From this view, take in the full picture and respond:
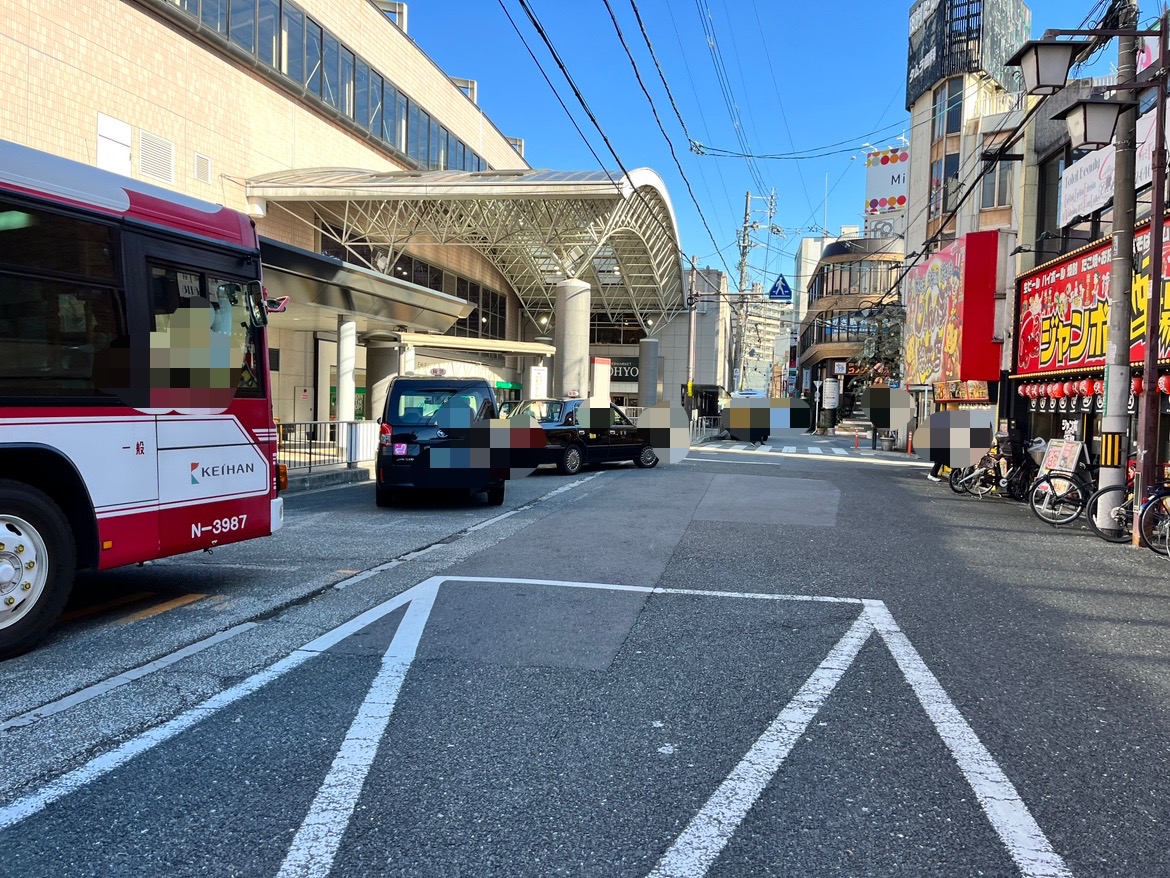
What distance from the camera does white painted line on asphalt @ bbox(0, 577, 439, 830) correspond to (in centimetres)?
322

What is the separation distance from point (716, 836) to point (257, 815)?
5.69 ft

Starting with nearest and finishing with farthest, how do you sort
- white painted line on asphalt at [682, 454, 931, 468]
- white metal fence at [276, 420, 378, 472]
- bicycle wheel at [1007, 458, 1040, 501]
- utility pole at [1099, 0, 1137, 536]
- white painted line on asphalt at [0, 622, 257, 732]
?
white painted line on asphalt at [0, 622, 257, 732]
utility pole at [1099, 0, 1137, 536]
bicycle wheel at [1007, 458, 1040, 501]
white metal fence at [276, 420, 378, 472]
white painted line on asphalt at [682, 454, 931, 468]

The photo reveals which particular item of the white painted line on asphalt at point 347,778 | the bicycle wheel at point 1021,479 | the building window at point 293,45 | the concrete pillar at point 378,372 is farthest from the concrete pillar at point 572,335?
the white painted line on asphalt at point 347,778

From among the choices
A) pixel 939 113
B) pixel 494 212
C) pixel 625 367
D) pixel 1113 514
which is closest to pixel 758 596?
pixel 1113 514

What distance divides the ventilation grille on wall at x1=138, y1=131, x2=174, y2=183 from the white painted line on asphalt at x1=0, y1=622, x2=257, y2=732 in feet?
55.6

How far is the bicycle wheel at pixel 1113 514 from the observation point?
416 inches

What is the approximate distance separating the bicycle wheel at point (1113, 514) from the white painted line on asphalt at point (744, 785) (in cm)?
742

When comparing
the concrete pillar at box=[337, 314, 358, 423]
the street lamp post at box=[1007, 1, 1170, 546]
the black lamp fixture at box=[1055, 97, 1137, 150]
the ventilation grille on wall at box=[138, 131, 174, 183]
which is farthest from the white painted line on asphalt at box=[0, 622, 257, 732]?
the ventilation grille on wall at box=[138, 131, 174, 183]

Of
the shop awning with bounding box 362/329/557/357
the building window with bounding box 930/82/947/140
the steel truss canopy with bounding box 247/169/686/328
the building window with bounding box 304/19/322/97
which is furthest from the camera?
the building window with bounding box 930/82/947/140

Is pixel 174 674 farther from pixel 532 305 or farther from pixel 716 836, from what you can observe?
pixel 532 305

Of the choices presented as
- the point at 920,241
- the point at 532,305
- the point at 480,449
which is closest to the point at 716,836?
the point at 480,449

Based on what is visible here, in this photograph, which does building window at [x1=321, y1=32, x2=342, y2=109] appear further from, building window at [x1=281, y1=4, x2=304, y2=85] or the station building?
building window at [x1=281, y1=4, x2=304, y2=85]

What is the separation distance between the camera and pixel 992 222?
3644 centimetres

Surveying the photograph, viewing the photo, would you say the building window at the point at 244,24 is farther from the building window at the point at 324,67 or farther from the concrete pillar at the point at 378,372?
the concrete pillar at the point at 378,372
